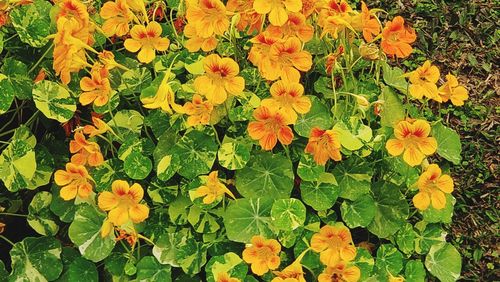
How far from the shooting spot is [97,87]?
2154 millimetres

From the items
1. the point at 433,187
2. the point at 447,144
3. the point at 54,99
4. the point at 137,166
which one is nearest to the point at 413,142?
the point at 433,187

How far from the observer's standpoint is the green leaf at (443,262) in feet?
7.93

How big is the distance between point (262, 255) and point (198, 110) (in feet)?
1.43

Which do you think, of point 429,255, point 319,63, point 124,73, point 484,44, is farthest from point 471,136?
point 124,73

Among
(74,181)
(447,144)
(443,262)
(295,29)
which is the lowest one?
(443,262)

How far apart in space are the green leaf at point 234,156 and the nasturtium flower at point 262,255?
22 cm

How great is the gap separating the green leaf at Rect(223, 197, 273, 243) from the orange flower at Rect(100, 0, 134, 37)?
63cm

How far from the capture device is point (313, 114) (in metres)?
2.26

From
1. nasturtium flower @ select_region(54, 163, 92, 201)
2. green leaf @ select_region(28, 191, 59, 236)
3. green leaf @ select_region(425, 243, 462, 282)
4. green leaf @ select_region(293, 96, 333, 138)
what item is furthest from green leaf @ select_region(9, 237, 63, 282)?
green leaf @ select_region(425, 243, 462, 282)

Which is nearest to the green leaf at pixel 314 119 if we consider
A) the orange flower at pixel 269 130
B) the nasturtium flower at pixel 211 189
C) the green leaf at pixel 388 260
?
the orange flower at pixel 269 130

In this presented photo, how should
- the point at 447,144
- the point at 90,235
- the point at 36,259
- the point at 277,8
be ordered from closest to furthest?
the point at 277,8 < the point at 90,235 < the point at 36,259 < the point at 447,144

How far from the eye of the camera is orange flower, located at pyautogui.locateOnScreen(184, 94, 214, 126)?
6.73ft

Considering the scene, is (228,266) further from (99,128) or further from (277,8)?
(277,8)

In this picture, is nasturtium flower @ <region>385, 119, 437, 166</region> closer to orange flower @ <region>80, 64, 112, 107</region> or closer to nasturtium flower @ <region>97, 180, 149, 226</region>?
nasturtium flower @ <region>97, 180, 149, 226</region>
